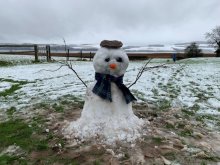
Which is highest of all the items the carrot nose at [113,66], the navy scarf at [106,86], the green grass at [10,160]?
the carrot nose at [113,66]

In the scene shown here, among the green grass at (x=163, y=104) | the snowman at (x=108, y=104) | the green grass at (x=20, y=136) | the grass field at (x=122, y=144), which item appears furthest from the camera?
the green grass at (x=163, y=104)

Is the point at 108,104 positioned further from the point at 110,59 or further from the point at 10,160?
the point at 10,160

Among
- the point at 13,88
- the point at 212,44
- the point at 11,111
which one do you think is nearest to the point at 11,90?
the point at 13,88

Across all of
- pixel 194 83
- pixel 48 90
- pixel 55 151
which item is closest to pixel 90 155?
pixel 55 151

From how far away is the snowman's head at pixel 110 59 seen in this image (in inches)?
201

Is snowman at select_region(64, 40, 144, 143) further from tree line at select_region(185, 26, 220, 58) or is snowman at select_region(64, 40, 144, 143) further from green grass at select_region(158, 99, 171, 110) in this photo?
tree line at select_region(185, 26, 220, 58)

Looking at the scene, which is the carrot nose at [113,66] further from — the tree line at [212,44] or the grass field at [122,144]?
the tree line at [212,44]

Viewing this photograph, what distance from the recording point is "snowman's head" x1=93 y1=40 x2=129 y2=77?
5.10m

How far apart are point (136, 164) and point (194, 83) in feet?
26.9

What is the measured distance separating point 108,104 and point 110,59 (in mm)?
812

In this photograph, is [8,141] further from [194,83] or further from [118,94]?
[194,83]

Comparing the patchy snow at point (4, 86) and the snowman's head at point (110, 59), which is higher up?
the snowman's head at point (110, 59)

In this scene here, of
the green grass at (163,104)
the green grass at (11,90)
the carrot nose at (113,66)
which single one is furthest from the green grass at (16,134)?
the green grass at (11,90)

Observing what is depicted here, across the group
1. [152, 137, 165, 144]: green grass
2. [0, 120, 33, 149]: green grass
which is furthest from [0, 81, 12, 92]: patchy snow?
[152, 137, 165, 144]: green grass
